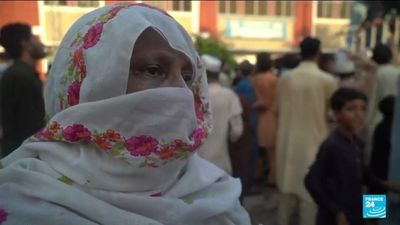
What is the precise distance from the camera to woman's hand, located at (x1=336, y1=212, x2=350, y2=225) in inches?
79.4

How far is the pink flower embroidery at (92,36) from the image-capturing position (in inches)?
39.4

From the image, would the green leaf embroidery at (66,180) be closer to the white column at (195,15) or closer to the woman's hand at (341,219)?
the woman's hand at (341,219)

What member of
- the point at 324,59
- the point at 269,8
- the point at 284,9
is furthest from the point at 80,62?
the point at 284,9

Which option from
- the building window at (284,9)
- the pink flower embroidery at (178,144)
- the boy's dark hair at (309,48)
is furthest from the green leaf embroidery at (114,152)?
the building window at (284,9)

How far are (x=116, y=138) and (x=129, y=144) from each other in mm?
28

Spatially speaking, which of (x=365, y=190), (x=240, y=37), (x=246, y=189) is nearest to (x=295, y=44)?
(x=240, y=37)

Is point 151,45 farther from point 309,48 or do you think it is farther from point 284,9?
point 284,9

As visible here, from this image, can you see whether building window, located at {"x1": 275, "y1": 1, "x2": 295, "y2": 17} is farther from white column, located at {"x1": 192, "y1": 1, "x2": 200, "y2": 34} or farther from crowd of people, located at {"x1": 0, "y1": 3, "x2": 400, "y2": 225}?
crowd of people, located at {"x1": 0, "y1": 3, "x2": 400, "y2": 225}

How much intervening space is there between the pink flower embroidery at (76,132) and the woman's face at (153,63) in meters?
0.11

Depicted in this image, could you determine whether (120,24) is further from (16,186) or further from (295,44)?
(295,44)

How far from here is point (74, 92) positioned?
100 centimetres

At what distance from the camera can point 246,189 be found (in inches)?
170

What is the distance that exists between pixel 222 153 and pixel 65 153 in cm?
252

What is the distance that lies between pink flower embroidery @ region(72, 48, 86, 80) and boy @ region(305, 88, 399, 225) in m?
1.40
